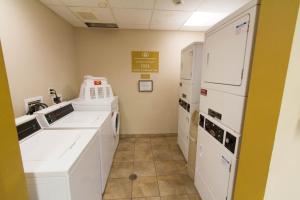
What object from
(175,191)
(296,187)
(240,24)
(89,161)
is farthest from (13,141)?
(175,191)

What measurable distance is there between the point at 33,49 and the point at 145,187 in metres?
2.30

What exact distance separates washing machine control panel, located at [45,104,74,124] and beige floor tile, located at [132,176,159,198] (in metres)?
1.33

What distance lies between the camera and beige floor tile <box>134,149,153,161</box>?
2537 millimetres

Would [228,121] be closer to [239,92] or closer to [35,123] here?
[239,92]

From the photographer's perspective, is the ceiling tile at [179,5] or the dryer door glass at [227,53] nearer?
the dryer door glass at [227,53]

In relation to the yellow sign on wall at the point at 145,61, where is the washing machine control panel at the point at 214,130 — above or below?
below

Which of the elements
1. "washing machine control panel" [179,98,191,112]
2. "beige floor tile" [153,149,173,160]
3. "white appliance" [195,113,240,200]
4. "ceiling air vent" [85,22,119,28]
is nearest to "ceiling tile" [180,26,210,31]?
"ceiling air vent" [85,22,119,28]

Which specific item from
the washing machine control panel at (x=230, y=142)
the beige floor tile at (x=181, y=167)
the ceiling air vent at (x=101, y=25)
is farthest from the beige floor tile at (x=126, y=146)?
the ceiling air vent at (x=101, y=25)

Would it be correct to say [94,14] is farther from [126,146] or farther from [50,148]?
[126,146]

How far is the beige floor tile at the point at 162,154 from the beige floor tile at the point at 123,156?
438 mm

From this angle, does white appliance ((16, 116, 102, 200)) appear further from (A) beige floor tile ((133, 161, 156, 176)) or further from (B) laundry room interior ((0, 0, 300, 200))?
(A) beige floor tile ((133, 161, 156, 176))

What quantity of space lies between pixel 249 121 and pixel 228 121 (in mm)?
182

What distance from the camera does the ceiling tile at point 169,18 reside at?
87.6 inches

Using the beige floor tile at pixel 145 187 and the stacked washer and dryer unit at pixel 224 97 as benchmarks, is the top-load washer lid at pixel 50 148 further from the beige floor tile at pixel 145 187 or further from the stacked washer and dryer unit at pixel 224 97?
the stacked washer and dryer unit at pixel 224 97
